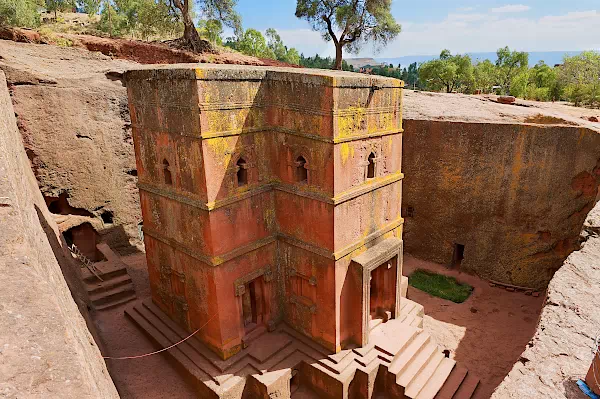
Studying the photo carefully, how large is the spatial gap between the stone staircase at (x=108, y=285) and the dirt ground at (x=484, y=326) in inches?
388

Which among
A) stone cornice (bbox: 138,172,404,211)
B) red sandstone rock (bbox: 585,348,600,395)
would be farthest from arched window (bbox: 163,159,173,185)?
red sandstone rock (bbox: 585,348,600,395)

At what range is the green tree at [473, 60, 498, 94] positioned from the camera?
4350 centimetres

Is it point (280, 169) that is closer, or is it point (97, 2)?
point (280, 169)

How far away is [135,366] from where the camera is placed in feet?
32.9

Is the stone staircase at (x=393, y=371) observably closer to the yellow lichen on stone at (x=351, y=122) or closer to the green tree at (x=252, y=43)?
the yellow lichen on stone at (x=351, y=122)

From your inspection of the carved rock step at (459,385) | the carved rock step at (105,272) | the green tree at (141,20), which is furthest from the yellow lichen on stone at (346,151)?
the green tree at (141,20)

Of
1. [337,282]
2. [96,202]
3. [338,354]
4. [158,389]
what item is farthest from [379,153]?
[96,202]

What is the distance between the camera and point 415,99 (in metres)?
18.7

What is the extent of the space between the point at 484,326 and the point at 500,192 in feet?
16.2

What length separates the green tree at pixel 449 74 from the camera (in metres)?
42.4

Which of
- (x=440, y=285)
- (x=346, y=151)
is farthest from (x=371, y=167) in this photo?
(x=440, y=285)

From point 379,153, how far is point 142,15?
2314 centimetres

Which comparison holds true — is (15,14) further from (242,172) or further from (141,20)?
(242,172)

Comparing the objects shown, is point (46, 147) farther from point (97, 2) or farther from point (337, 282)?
point (97, 2)
